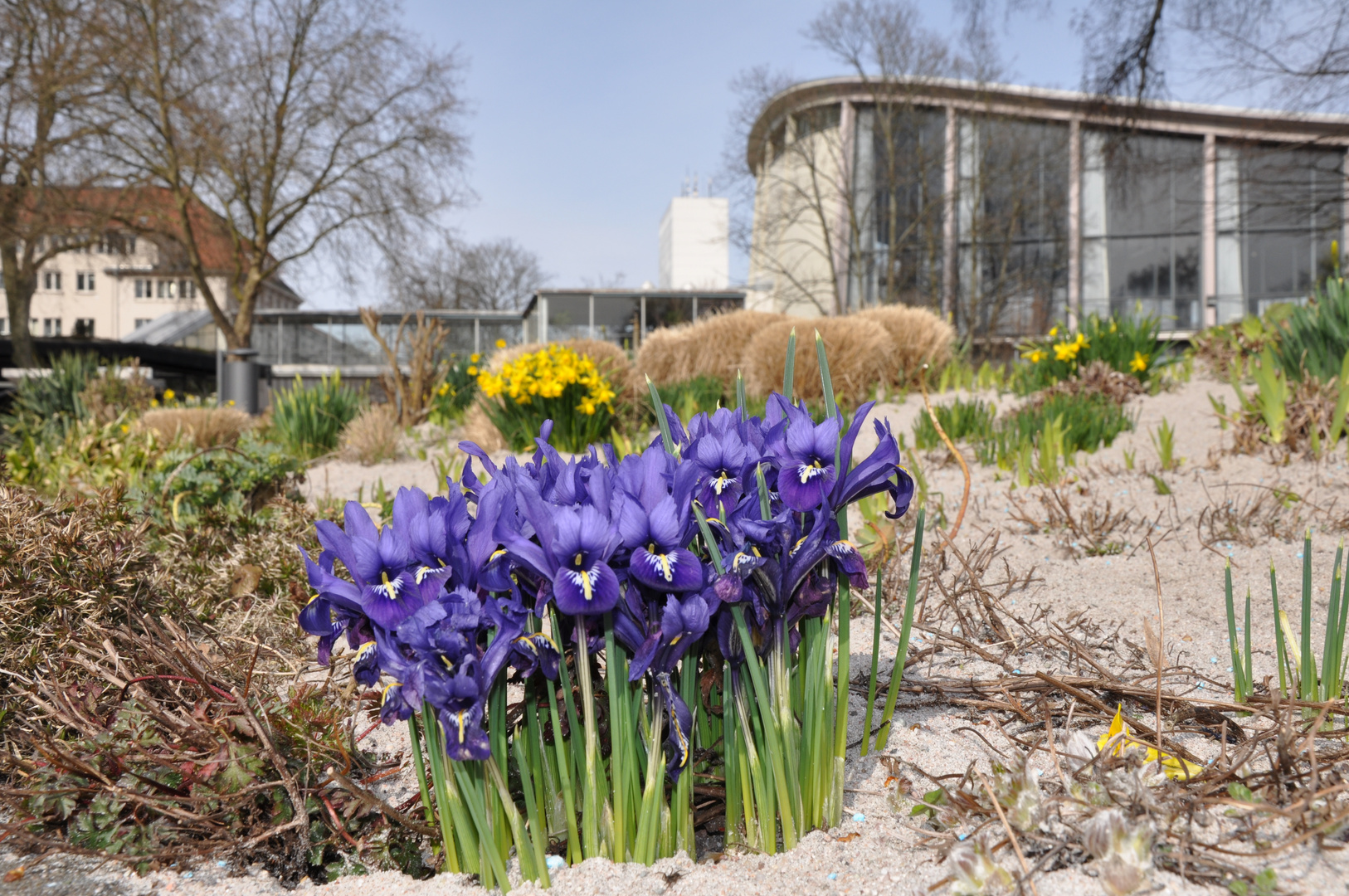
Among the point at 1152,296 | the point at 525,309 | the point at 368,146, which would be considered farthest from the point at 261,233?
the point at 1152,296

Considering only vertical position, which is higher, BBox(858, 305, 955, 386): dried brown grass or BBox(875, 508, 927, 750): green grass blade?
BBox(858, 305, 955, 386): dried brown grass

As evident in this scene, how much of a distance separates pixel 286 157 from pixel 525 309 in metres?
12.3

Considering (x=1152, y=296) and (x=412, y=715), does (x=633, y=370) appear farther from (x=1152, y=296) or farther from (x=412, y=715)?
(x=1152, y=296)

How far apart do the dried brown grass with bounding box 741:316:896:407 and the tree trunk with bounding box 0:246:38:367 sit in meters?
15.4

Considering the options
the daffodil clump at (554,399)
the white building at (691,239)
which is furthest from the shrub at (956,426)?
the white building at (691,239)

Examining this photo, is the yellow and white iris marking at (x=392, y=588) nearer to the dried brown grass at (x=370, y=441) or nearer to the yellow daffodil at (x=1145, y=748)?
the yellow daffodil at (x=1145, y=748)

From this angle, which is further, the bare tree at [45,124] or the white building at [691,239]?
the white building at [691,239]

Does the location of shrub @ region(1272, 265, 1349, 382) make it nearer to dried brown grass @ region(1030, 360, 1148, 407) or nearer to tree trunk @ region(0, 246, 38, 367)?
dried brown grass @ region(1030, 360, 1148, 407)

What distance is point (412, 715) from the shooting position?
1.28 m

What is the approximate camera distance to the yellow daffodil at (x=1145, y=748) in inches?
53.8

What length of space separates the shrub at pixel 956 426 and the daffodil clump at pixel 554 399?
8.75ft

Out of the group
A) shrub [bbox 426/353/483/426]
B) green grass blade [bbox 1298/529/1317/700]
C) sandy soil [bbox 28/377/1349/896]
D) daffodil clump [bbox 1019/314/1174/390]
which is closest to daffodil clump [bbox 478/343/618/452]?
sandy soil [bbox 28/377/1349/896]

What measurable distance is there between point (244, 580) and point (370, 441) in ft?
14.0

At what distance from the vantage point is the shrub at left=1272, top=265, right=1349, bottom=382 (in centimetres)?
464
